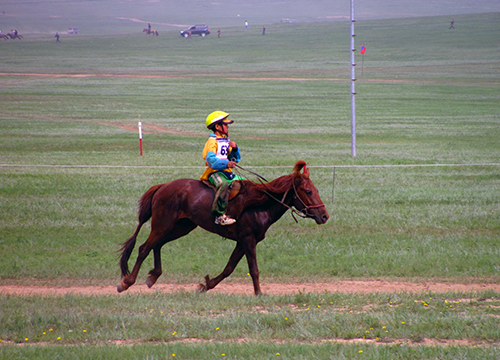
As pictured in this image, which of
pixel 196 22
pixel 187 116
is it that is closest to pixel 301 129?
pixel 187 116

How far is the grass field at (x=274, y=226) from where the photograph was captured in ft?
20.9

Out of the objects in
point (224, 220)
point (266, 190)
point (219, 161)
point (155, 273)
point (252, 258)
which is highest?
point (219, 161)

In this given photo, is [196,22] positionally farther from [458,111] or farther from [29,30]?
[458,111]

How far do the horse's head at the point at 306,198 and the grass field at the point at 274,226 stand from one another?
1.19 meters

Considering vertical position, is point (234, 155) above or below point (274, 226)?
above

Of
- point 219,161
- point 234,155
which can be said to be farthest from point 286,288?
point 219,161

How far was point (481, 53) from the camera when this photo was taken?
8475 cm

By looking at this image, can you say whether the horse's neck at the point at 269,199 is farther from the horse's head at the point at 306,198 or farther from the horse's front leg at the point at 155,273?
the horse's front leg at the point at 155,273

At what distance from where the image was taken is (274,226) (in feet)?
44.1

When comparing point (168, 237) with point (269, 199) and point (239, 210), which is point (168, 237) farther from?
point (269, 199)

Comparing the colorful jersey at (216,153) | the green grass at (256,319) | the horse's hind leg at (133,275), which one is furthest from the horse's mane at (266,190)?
the horse's hind leg at (133,275)

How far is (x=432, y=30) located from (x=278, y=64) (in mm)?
50227

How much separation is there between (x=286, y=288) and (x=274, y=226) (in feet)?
13.0

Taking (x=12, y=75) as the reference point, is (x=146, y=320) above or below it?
below
